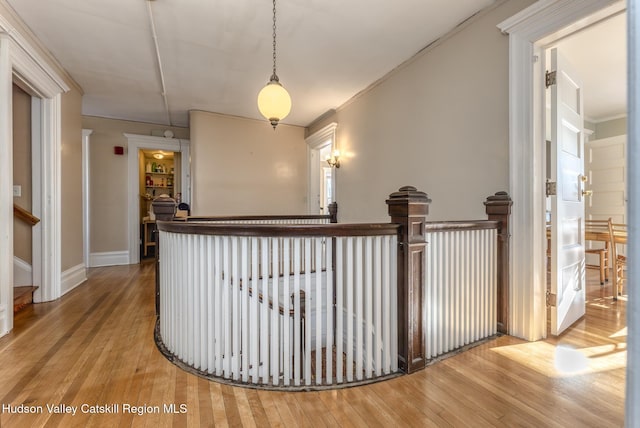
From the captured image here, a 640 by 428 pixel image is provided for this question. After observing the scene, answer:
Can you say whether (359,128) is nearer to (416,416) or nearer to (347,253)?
(347,253)

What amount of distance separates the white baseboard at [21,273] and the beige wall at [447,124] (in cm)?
394

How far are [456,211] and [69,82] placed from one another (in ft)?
15.5

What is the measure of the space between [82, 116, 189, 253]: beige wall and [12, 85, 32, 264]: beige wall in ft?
6.79

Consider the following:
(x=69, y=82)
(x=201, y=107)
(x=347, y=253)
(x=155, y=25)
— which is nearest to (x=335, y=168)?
(x=201, y=107)

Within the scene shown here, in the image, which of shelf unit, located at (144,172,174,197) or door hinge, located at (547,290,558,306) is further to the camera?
shelf unit, located at (144,172,174,197)

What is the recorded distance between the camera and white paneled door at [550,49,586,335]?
84.0 inches

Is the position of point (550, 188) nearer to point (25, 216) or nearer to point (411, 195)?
point (411, 195)

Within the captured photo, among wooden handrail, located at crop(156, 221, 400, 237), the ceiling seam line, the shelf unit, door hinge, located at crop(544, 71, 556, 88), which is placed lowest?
wooden handrail, located at crop(156, 221, 400, 237)

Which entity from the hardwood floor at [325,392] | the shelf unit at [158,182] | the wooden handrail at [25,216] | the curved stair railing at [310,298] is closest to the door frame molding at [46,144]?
the wooden handrail at [25,216]

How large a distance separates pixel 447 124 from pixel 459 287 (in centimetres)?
155

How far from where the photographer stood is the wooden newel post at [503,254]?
2.13 metres

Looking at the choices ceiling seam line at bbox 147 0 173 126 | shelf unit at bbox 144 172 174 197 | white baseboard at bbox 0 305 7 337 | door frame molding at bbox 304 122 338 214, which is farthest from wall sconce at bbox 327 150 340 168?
shelf unit at bbox 144 172 174 197

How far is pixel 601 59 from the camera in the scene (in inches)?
120

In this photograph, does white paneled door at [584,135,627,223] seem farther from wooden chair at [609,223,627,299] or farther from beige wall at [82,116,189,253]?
beige wall at [82,116,189,253]
